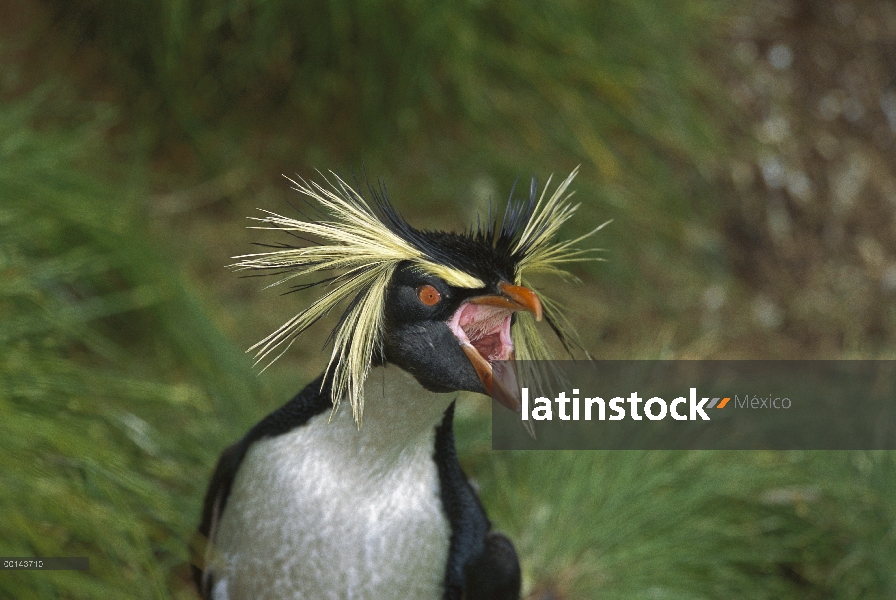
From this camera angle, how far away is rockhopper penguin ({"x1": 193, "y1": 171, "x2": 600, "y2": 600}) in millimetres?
1014

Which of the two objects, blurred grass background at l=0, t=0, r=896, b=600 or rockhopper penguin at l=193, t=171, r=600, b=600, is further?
blurred grass background at l=0, t=0, r=896, b=600

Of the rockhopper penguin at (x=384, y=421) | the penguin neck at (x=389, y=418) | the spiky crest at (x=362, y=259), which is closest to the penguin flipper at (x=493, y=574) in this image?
the rockhopper penguin at (x=384, y=421)

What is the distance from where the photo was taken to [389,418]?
1.10 metres

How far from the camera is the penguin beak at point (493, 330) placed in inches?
38.4

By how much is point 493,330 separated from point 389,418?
162mm

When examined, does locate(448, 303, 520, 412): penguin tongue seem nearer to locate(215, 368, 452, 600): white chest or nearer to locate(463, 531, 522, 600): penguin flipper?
locate(215, 368, 452, 600): white chest

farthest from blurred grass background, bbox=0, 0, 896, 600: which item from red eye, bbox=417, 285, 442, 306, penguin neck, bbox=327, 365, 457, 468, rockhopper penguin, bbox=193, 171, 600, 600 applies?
red eye, bbox=417, 285, 442, 306
